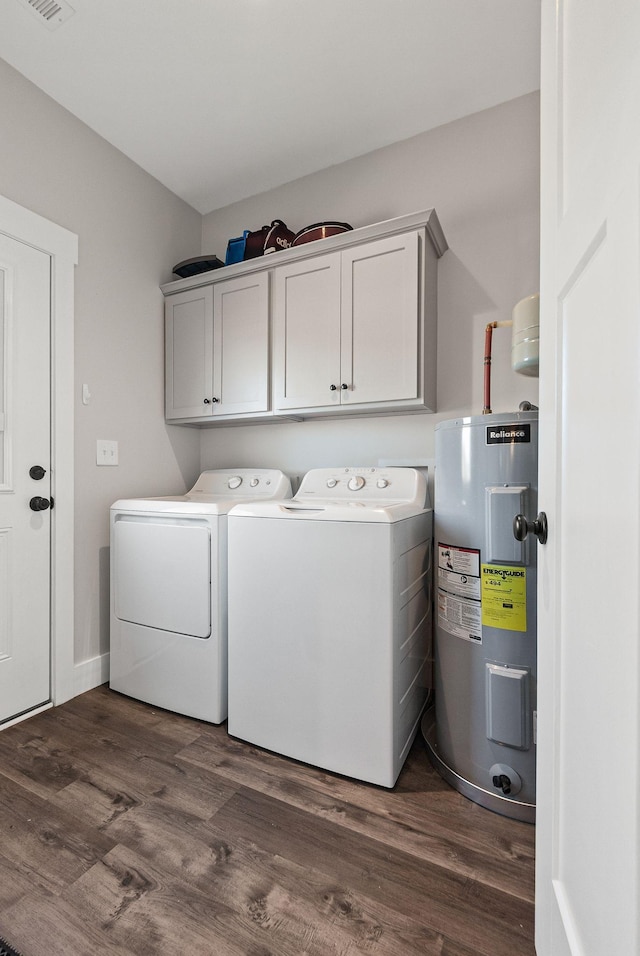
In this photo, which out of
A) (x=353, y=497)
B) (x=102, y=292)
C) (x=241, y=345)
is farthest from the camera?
(x=241, y=345)

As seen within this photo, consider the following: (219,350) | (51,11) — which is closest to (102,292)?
(219,350)

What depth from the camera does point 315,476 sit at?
2.24 meters

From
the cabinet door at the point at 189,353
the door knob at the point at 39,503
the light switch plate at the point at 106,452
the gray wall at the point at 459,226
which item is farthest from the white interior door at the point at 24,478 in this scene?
the gray wall at the point at 459,226

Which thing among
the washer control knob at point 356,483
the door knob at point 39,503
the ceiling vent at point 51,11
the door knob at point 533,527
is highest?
the ceiling vent at point 51,11

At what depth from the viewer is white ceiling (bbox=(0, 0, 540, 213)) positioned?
1621mm

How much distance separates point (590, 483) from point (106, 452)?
2158 millimetres

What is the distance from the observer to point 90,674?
212 cm

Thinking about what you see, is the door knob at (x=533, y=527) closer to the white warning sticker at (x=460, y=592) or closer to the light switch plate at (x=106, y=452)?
the white warning sticker at (x=460, y=592)

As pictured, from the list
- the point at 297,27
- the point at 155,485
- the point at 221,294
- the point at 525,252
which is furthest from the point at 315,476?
the point at 297,27

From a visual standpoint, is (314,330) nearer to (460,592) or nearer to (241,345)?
(241,345)

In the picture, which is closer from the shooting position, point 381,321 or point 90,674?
point 381,321

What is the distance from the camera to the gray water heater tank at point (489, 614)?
4.35 feet

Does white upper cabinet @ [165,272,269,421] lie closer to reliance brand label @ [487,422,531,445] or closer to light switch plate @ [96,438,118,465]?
light switch plate @ [96,438,118,465]

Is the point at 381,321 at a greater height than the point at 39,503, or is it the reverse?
the point at 381,321
